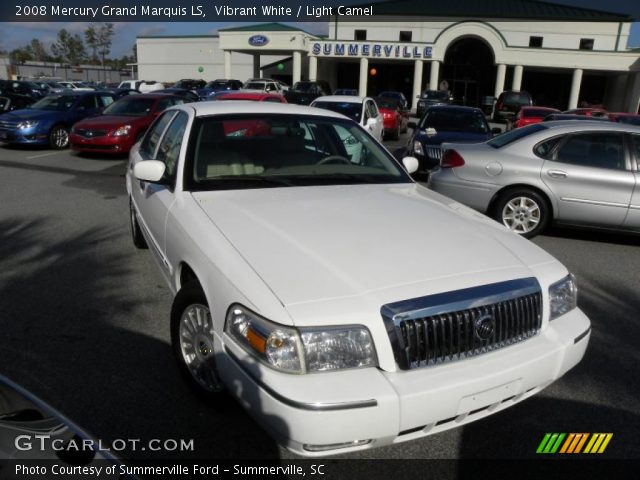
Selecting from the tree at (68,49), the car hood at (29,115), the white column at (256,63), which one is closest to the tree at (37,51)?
the tree at (68,49)

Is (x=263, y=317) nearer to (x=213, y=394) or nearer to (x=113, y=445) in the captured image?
(x=213, y=394)

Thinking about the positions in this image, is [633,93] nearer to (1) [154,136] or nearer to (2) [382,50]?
(2) [382,50]

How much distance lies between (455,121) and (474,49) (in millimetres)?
37787

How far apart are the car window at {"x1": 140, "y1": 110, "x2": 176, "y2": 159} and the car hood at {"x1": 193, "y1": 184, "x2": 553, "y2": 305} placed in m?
1.71

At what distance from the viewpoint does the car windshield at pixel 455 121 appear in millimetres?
11281

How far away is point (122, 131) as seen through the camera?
1229 cm

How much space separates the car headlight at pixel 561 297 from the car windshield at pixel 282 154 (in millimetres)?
1563

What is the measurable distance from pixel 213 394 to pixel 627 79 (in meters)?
48.4

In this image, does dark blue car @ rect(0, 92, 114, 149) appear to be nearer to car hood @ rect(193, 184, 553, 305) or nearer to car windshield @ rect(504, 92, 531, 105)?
car hood @ rect(193, 184, 553, 305)

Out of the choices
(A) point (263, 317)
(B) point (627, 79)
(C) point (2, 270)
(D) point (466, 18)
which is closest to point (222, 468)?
(A) point (263, 317)

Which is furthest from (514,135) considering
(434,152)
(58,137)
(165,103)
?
(58,137)

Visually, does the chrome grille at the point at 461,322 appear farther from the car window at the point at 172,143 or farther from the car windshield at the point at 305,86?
the car windshield at the point at 305,86

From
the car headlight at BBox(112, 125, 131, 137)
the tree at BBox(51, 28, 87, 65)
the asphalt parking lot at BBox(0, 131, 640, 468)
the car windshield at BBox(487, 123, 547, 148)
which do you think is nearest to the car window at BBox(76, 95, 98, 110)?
the car headlight at BBox(112, 125, 131, 137)

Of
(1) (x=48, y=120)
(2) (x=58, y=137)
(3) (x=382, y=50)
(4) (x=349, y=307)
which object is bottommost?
(2) (x=58, y=137)
